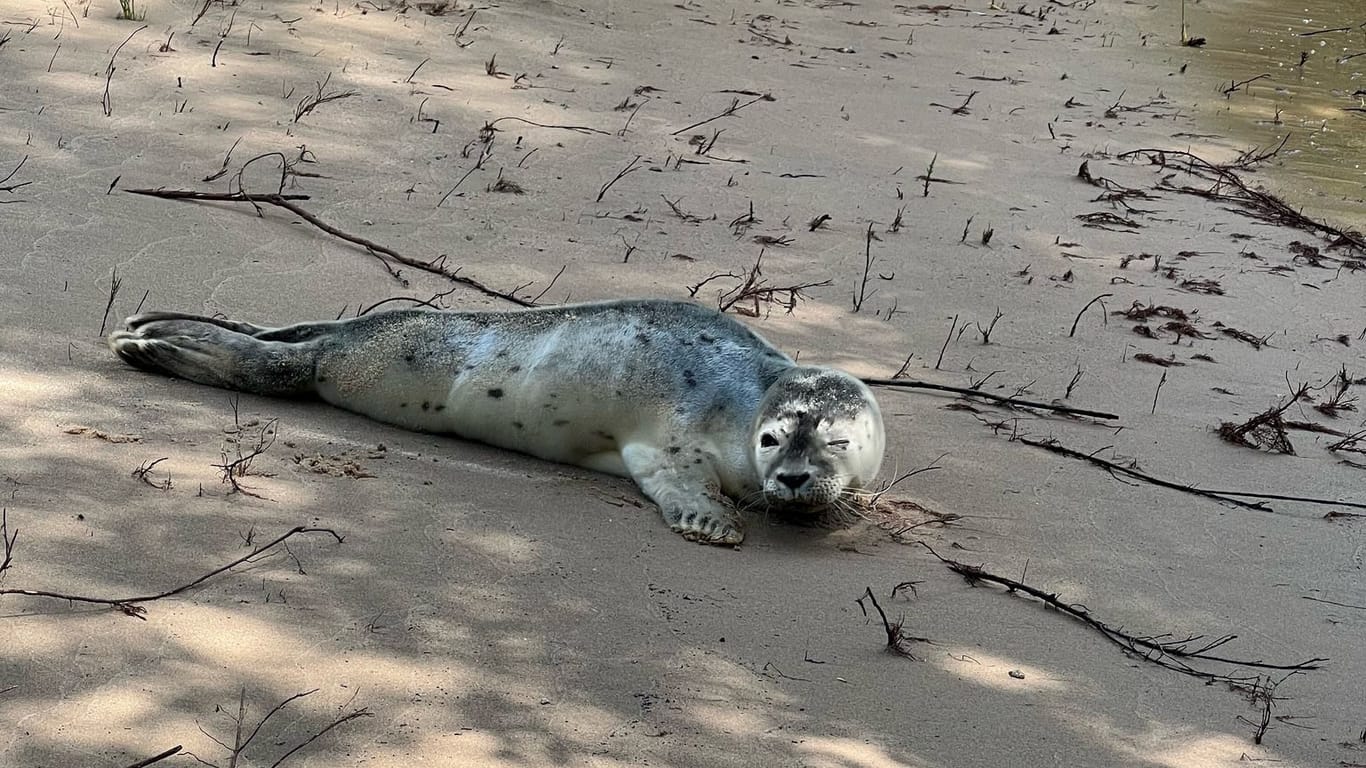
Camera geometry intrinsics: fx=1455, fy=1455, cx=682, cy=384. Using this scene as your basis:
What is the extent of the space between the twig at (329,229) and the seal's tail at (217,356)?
4.71 feet

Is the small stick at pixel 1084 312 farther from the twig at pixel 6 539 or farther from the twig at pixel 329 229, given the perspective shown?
the twig at pixel 6 539

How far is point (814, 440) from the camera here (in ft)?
17.0

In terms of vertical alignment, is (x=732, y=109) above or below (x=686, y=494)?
above

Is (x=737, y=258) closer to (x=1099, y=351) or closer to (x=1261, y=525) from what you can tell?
(x=1099, y=351)

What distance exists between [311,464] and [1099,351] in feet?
14.2

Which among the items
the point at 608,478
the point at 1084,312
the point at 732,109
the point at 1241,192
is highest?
the point at 732,109

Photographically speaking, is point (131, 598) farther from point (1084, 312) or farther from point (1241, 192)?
point (1241, 192)

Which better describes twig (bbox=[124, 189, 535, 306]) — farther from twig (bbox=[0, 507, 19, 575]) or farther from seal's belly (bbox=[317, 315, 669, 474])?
twig (bbox=[0, 507, 19, 575])

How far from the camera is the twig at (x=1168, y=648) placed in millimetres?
4454

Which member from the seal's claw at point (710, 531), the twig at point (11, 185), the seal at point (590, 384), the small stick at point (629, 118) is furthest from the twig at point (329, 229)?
the small stick at point (629, 118)

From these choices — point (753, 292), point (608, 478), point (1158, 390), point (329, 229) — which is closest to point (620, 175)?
point (753, 292)

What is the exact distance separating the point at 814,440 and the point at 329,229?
340 centimetres

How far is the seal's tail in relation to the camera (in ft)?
18.7

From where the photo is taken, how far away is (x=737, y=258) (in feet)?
27.0
